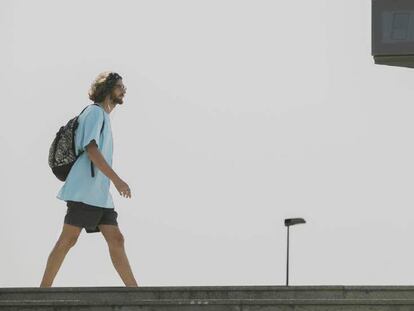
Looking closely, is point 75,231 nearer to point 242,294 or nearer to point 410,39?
point 242,294

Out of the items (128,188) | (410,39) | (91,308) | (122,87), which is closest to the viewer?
(91,308)

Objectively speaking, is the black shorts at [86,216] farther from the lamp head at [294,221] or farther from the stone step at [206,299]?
the lamp head at [294,221]

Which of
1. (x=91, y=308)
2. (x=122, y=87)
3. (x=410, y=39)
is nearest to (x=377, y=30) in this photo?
(x=410, y=39)

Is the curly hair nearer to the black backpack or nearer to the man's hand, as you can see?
the black backpack

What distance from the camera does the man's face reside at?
1132 cm

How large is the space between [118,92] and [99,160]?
67 cm

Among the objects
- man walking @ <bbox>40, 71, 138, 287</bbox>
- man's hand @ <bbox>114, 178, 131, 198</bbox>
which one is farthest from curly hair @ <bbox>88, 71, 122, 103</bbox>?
man's hand @ <bbox>114, 178, 131, 198</bbox>

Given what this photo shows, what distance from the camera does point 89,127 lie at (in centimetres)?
1110

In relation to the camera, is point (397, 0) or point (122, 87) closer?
point (122, 87)

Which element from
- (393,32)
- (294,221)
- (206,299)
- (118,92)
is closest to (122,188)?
(118,92)

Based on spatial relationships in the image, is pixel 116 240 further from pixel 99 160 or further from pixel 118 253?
pixel 99 160

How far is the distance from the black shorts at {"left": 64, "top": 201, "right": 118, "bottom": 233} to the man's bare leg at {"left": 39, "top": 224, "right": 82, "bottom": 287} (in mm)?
59

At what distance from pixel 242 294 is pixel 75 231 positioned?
1583mm

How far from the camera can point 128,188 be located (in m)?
10.6
